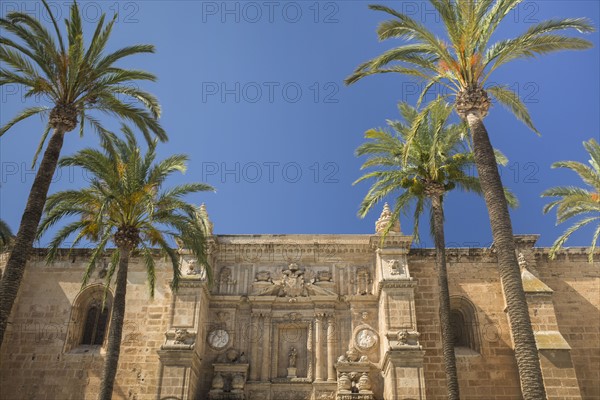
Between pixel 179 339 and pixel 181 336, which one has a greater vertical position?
pixel 181 336

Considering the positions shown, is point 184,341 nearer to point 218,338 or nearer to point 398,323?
point 218,338

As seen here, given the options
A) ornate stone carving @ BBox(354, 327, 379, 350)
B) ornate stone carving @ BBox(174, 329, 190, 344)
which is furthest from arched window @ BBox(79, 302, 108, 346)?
ornate stone carving @ BBox(354, 327, 379, 350)

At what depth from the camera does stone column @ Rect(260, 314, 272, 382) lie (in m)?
20.8

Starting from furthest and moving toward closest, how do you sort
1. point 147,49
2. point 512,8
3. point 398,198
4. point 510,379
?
point 510,379, point 398,198, point 147,49, point 512,8

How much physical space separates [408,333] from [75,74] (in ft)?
A: 44.4

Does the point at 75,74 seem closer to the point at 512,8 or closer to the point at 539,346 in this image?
the point at 512,8

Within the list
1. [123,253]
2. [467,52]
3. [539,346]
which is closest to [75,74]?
[123,253]

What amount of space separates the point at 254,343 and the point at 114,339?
20.9ft

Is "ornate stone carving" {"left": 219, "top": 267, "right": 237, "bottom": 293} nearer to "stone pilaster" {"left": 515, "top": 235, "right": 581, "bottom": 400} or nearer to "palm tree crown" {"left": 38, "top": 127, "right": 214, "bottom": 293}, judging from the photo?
"palm tree crown" {"left": 38, "top": 127, "right": 214, "bottom": 293}

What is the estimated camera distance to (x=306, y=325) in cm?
2175

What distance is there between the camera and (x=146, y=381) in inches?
826

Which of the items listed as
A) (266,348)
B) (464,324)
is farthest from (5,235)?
(464,324)

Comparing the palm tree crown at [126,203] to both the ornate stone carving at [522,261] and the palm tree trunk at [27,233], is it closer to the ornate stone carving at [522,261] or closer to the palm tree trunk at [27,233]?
the palm tree trunk at [27,233]

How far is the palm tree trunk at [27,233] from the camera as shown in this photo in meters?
12.8
